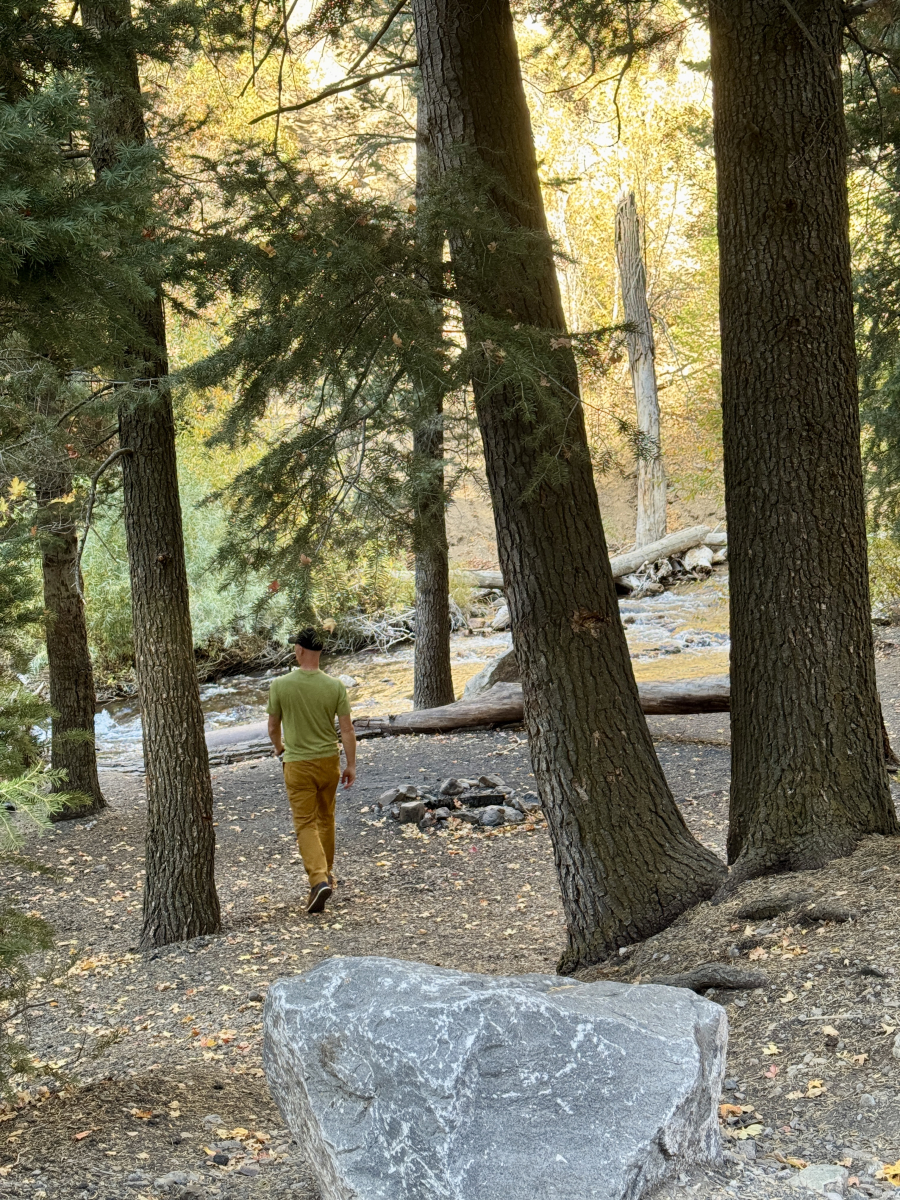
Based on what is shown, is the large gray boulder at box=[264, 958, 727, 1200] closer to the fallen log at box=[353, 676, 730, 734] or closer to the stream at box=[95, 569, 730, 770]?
the fallen log at box=[353, 676, 730, 734]

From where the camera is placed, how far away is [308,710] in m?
7.23

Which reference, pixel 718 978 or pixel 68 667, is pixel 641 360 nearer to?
pixel 68 667

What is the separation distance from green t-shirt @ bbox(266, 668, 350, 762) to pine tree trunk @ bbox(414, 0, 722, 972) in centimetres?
213

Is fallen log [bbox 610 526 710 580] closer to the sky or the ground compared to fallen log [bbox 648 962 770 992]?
closer to the sky

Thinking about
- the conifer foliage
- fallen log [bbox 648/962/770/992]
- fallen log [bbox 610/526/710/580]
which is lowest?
fallen log [bbox 648/962/770/992]

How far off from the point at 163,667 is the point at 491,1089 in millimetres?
4468

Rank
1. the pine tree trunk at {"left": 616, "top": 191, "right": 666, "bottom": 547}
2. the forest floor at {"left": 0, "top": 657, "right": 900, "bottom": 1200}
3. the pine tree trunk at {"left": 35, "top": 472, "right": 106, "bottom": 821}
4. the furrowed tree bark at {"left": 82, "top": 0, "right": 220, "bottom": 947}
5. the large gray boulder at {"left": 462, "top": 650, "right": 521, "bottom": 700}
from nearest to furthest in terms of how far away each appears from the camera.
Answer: the forest floor at {"left": 0, "top": 657, "right": 900, "bottom": 1200} → the furrowed tree bark at {"left": 82, "top": 0, "right": 220, "bottom": 947} → the pine tree trunk at {"left": 35, "top": 472, "right": 106, "bottom": 821} → the large gray boulder at {"left": 462, "top": 650, "right": 521, "bottom": 700} → the pine tree trunk at {"left": 616, "top": 191, "right": 666, "bottom": 547}

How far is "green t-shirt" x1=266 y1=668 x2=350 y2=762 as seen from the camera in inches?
284

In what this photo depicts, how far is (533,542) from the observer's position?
5.39 metres

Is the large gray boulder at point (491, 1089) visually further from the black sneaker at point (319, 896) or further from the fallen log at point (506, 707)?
the fallen log at point (506, 707)

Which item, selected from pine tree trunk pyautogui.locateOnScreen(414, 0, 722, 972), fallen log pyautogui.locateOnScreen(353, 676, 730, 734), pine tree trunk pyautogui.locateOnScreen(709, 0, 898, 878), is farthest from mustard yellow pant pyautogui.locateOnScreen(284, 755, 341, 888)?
fallen log pyautogui.locateOnScreen(353, 676, 730, 734)

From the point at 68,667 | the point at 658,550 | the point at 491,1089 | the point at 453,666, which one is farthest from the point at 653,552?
the point at 491,1089

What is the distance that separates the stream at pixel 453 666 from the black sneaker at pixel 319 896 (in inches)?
290

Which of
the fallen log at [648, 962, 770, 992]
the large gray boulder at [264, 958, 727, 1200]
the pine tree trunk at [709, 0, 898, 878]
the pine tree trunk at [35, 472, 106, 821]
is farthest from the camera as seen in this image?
the pine tree trunk at [35, 472, 106, 821]
